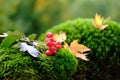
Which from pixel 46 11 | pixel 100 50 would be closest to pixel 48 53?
pixel 100 50

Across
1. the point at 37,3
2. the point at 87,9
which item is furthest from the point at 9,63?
the point at 37,3

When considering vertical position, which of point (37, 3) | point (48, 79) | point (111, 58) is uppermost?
point (37, 3)

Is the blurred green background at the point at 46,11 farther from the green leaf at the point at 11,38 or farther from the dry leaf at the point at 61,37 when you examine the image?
the green leaf at the point at 11,38

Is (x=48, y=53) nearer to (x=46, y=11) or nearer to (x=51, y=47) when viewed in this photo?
(x=51, y=47)

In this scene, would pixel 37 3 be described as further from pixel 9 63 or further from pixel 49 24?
pixel 9 63

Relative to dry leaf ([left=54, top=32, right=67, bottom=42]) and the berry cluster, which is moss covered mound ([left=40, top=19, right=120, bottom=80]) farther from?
the berry cluster

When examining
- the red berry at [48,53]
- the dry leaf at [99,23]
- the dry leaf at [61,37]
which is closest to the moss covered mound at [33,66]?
the red berry at [48,53]
